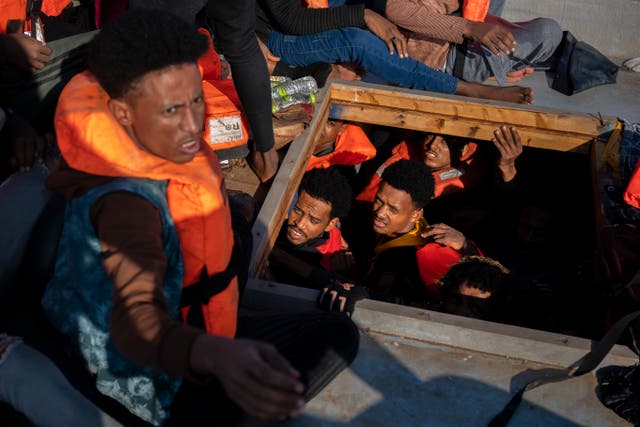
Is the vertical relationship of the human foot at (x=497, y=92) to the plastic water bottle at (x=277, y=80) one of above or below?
below

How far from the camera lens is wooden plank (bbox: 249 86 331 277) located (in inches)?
103

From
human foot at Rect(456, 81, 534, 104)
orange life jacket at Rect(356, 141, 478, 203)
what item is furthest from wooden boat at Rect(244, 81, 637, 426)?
human foot at Rect(456, 81, 534, 104)

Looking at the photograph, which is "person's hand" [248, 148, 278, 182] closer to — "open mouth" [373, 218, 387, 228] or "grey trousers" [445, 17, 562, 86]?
"open mouth" [373, 218, 387, 228]

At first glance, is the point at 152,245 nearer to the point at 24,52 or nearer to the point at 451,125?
the point at 24,52

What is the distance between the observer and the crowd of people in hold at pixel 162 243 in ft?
4.25

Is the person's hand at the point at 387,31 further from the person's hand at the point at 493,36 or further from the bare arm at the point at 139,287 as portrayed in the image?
the bare arm at the point at 139,287

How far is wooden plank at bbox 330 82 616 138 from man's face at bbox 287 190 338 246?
722 mm

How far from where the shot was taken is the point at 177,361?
1204mm

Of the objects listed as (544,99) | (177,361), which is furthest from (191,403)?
(544,99)

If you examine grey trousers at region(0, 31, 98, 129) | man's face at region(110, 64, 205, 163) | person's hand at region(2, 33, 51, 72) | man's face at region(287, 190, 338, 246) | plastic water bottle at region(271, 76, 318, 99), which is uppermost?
man's face at region(110, 64, 205, 163)

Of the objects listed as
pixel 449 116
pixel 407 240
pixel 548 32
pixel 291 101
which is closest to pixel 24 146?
pixel 291 101

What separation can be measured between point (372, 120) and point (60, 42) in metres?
1.78

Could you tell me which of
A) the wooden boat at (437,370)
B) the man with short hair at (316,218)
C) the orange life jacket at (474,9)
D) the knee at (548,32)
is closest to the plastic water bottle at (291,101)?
the man with short hair at (316,218)

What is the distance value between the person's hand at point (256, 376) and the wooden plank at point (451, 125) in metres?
2.71
